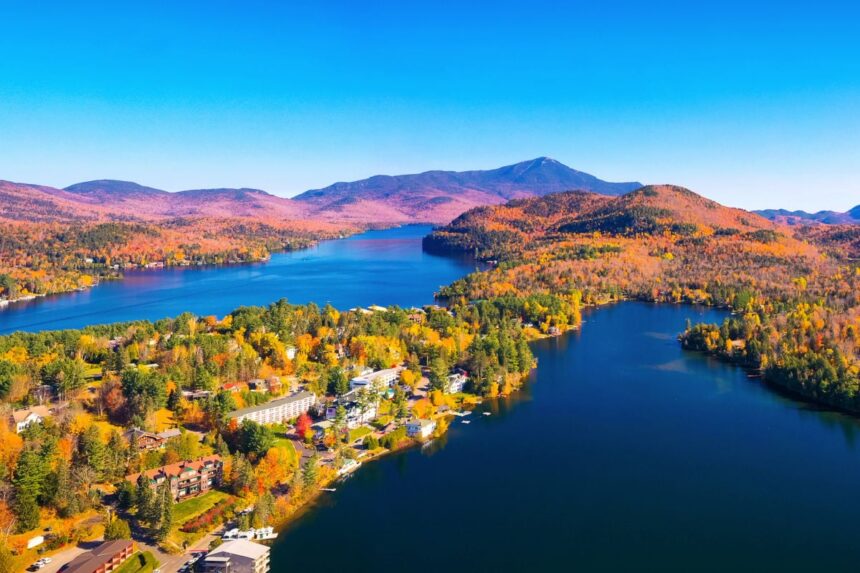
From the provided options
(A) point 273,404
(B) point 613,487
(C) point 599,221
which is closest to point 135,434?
(A) point 273,404

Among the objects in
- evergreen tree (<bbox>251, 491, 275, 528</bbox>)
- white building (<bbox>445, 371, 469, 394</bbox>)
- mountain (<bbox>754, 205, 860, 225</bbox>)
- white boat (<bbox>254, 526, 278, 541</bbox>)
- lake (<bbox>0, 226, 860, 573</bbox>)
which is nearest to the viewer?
lake (<bbox>0, 226, 860, 573</bbox>)

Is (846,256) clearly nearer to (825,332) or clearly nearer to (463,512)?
(825,332)

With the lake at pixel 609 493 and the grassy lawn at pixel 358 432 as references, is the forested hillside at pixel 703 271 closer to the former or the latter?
the lake at pixel 609 493

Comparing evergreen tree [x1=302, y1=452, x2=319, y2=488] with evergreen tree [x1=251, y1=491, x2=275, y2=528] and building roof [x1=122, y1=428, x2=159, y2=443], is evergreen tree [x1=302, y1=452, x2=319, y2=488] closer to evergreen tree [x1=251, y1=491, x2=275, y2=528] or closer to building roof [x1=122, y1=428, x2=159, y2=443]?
evergreen tree [x1=251, y1=491, x2=275, y2=528]

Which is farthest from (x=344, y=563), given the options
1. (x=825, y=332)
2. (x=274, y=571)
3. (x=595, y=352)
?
(x=825, y=332)

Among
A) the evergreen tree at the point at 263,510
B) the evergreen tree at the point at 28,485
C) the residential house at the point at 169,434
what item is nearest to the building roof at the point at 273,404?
the residential house at the point at 169,434

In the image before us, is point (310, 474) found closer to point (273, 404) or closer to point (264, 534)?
point (264, 534)

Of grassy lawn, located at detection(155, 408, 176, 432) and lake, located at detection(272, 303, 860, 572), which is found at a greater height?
grassy lawn, located at detection(155, 408, 176, 432)

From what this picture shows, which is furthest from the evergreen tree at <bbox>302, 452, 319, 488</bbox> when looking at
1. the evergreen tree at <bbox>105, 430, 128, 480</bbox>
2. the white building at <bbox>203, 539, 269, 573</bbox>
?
the evergreen tree at <bbox>105, 430, 128, 480</bbox>
